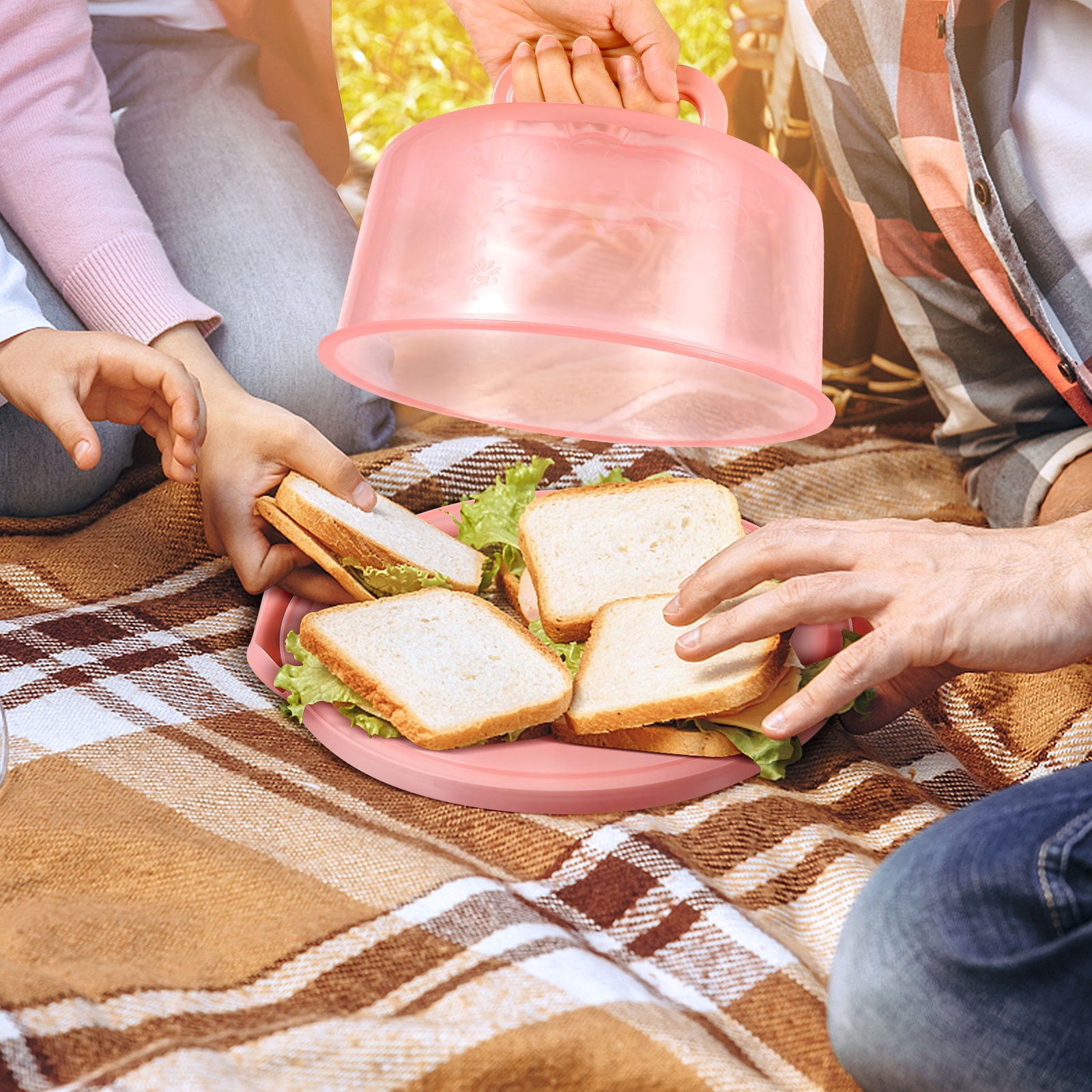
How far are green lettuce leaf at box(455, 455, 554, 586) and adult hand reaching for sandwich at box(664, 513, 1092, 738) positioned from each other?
16.6 inches

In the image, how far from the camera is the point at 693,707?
3.42ft

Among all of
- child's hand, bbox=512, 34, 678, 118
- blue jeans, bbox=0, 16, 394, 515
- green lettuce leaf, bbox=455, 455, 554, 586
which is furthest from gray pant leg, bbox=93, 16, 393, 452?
child's hand, bbox=512, 34, 678, 118

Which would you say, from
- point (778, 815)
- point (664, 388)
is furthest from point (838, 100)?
point (778, 815)

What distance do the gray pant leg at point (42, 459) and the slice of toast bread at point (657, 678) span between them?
0.82 m

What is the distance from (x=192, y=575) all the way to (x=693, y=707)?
2.43 ft

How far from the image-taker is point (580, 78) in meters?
1.21

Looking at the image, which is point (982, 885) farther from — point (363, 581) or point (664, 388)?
point (363, 581)

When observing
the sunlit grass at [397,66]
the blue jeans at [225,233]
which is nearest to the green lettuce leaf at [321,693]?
the blue jeans at [225,233]

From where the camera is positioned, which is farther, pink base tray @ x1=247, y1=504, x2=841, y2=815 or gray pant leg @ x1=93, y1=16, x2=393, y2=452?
gray pant leg @ x1=93, y1=16, x2=393, y2=452

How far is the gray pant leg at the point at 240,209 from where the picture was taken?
1741 mm

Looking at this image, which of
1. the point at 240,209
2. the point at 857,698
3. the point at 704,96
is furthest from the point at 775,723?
the point at 240,209

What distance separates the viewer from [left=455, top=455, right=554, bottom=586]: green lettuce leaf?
4.60 ft

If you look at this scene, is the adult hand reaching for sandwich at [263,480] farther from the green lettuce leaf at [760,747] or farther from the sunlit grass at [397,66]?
the sunlit grass at [397,66]

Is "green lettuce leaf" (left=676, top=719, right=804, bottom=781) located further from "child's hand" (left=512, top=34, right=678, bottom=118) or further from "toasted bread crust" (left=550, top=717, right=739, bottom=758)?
"child's hand" (left=512, top=34, right=678, bottom=118)
